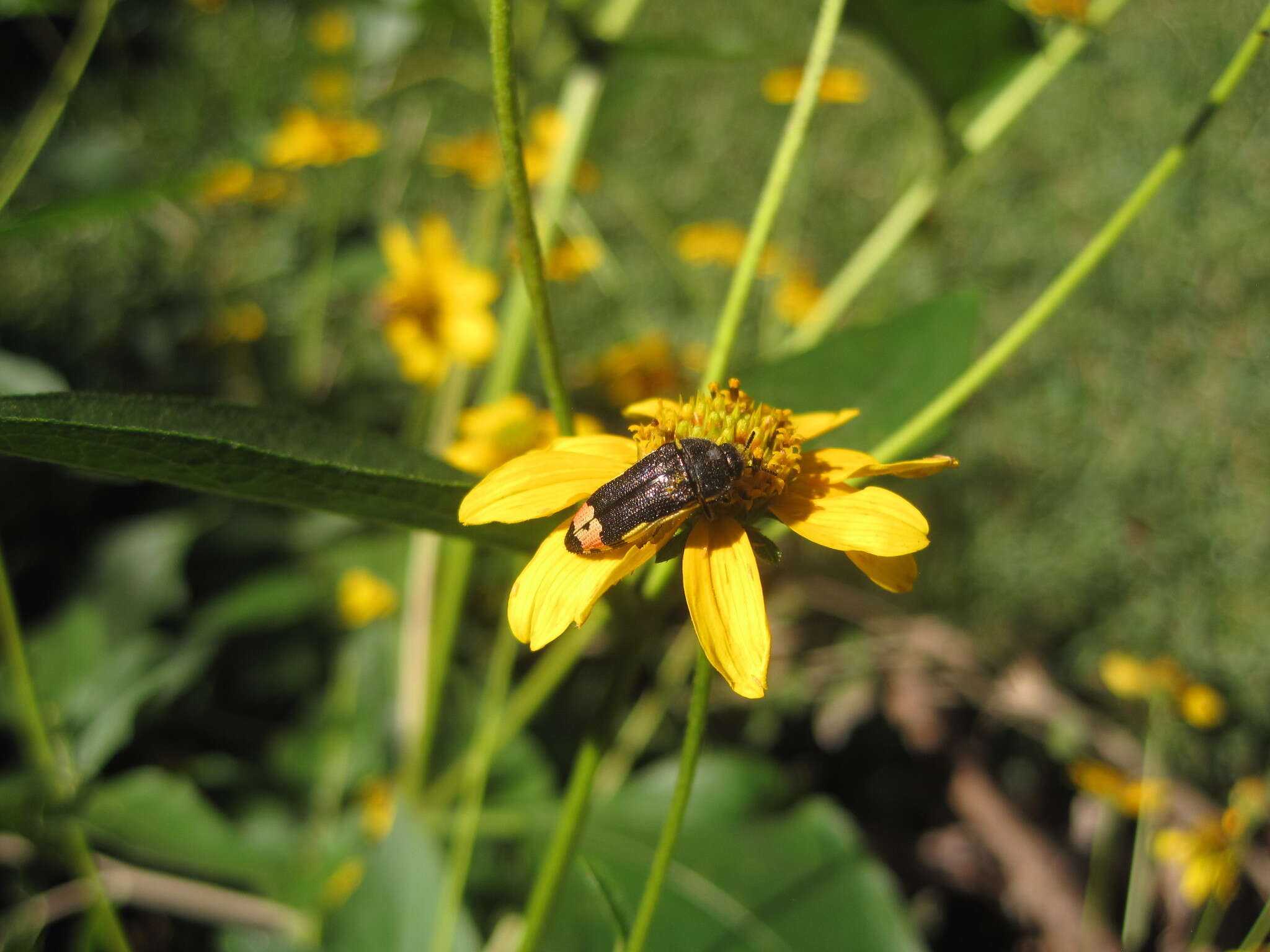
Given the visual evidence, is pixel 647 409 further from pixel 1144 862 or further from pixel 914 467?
pixel 1144 862

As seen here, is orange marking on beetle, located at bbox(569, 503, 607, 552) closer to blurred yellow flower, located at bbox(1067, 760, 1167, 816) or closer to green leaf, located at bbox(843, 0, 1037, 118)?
green leaf, located at bbox(843, 0, 1037, 118)

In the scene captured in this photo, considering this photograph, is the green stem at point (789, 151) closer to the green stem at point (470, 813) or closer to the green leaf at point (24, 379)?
the green stem at point (470, 813)

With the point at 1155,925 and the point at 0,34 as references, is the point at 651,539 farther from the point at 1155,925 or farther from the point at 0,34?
the point at 0,34

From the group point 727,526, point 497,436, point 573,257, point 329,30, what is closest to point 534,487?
point 727,526

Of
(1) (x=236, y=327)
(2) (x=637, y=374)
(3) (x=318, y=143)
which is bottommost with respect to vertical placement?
(2) (x=637, y=374)

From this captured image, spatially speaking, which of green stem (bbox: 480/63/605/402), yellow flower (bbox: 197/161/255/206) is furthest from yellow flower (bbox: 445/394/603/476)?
yellow flower (bbox: 197/161/255/206)

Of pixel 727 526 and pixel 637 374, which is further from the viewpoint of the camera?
pixel 637 374
